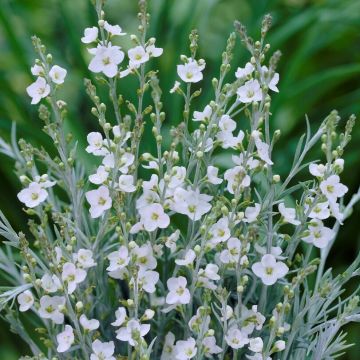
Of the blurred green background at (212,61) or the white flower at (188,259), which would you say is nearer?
the white flower at (188,259)

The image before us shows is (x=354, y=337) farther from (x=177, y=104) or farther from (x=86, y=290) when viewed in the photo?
(x=86, y=290)

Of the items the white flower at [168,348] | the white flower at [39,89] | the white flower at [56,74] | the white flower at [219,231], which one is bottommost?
the white flower at [168,348]

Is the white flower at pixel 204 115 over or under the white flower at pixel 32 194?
over

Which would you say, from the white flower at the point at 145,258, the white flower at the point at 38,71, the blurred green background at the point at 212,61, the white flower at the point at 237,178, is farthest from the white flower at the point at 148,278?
the blurred green background at the point at 212,61

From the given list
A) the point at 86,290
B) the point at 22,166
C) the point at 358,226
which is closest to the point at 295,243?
the point at 86,290

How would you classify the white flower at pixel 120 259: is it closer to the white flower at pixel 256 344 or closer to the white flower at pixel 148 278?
the white flower at pixel 148 278

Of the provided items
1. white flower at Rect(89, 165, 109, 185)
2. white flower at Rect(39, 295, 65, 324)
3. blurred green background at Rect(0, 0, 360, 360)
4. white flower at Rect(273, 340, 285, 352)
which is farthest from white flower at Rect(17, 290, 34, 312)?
blurred green background at Rect(0, 0, 360, 360)

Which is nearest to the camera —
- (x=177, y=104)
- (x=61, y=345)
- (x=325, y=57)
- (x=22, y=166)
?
(x=61, y=345)
